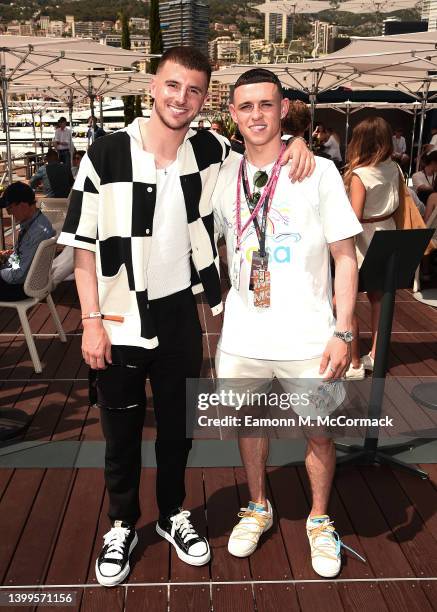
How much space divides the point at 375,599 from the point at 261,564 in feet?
1.57

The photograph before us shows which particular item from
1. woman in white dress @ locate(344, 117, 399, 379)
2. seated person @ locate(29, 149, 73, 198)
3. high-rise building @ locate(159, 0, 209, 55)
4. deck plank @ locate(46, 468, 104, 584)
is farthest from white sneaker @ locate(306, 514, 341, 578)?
high-rise building @ locate(159, 0, 209, 55)

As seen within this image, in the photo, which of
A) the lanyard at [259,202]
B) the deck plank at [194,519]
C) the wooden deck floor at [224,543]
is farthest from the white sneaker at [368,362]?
the lanyard at [259,202]

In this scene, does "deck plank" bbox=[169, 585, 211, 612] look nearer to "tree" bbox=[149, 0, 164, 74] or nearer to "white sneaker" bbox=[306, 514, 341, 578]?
"white sneaker" bbox=[306, 514, 341, 578]

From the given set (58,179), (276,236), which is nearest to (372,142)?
(276,236)

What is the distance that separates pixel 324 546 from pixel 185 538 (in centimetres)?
59

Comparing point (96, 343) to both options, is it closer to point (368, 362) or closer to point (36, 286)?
point (36, 286)

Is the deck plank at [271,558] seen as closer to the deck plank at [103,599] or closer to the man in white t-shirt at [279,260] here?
the man in white t-shirt at [279,260]

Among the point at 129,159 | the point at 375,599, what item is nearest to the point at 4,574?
the point at 375,599

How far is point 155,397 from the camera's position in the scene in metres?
2.51

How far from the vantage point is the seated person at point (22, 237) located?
454 centimetres

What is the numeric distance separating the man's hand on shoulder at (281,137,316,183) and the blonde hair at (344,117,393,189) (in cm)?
183

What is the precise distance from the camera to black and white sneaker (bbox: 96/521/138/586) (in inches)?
95.3

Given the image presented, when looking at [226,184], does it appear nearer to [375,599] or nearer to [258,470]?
[258,470]

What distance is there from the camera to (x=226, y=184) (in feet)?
7.88
